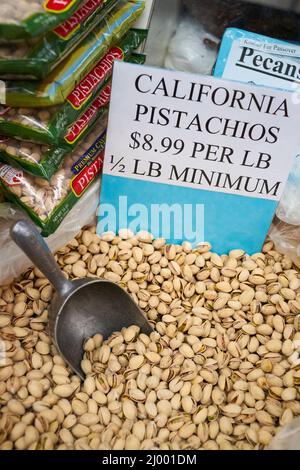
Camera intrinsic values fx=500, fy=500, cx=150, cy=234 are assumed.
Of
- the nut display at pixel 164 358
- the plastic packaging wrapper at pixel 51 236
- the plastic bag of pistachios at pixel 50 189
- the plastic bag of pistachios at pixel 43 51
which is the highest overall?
the plastic bag of pistachios at pixel 43 51

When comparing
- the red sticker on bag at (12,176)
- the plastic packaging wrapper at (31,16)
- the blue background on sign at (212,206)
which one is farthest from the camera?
the blue background on sign at (212,206)

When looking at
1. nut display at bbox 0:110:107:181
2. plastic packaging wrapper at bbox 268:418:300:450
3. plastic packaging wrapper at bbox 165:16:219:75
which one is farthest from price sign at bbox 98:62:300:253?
plastic packaging wrapper at bbox 268:418:300:450

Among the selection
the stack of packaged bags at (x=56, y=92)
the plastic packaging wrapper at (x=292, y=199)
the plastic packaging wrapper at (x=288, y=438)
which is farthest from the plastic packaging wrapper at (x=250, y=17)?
the plastic packaging wrapper at (x=288, y=438)

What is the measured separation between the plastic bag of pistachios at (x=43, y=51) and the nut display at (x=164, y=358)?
441mm

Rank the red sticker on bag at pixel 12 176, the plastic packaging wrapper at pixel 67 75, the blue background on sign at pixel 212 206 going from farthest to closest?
1. the blue background on sign at pixel 212 206
2. the red sticker on bag at pixel 12 176
3. the plastic packaging wrapper at pixel 67 75

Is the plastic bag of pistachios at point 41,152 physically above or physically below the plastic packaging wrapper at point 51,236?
above

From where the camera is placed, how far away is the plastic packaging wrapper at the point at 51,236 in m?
1.10

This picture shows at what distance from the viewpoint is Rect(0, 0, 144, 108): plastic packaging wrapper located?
3.09 feet

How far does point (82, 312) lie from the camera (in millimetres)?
1049

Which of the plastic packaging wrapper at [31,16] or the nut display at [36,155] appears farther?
the nut display at [36,155]

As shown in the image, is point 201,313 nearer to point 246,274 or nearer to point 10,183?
point 246,274

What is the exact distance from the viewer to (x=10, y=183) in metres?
1.07

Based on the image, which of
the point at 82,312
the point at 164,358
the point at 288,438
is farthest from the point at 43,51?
the point at 288,438

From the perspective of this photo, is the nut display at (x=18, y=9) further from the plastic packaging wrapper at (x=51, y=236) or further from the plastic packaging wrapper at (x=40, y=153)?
the plastic packaging wrapper at (x=51, y=236)
